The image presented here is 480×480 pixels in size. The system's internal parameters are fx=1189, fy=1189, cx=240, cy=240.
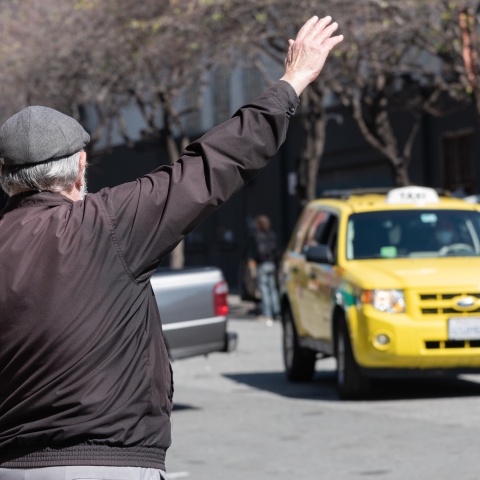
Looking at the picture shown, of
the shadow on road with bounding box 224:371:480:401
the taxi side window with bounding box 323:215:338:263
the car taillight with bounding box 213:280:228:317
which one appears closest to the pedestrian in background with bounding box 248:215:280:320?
the shadow on road with bounding box 224:371:480:401

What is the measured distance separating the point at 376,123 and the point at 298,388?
37.2 feet

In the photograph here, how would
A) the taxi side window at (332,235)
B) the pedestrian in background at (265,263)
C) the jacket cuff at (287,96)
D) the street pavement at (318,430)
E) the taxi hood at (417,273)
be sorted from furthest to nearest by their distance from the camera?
the pedestrian in background at (265,263), the taxi side window at (332,235), the taxi hood at (417,273), the street pavement at (318,430), the jacket cuff at (287,96)

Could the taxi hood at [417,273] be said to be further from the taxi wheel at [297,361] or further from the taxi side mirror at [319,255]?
the taxi wheel at [297,361]

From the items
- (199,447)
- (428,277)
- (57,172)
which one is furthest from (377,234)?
(57,172)

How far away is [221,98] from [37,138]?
3227 centimetres

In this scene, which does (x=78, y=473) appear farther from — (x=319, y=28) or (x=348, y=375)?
(x=348, y=375)

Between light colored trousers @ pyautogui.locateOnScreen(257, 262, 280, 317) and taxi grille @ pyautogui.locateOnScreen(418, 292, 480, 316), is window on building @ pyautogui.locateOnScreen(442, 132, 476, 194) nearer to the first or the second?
light colored trousers @ pyautogui.locateOnScreen(257, 262, 280, 317)

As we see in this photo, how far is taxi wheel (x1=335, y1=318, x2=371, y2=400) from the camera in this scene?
1038cm

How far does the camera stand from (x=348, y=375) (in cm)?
1041

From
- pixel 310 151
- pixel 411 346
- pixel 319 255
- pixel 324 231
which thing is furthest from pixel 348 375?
pixel 310 151

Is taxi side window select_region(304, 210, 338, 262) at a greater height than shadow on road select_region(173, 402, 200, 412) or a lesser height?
greater

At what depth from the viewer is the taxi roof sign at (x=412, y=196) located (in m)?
11.6

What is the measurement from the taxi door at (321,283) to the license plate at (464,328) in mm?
1354

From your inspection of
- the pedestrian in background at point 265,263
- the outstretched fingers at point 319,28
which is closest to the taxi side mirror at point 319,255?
the outstretched fingers at point 319,28
